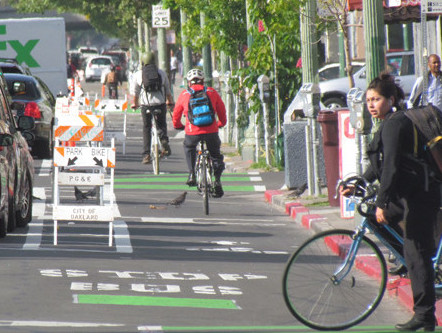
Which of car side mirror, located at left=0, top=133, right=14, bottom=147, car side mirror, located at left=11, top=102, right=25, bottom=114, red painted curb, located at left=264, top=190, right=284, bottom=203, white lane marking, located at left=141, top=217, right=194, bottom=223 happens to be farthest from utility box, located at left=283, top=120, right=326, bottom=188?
car side mirror, located at left=11, top=102, right=25, bottom=114

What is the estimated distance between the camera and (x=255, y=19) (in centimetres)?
2231

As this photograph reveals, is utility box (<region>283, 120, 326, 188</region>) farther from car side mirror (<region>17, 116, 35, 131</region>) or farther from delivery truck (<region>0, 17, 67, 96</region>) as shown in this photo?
delivery truck (<region>0, 17, 67, 96</region>)

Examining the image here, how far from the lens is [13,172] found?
1318 cm

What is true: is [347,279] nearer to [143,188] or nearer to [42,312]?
[42,312]

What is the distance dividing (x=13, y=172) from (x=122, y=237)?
4.47 ft

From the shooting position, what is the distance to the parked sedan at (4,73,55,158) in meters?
24.1

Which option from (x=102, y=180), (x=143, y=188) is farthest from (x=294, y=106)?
(x=102, y=180)

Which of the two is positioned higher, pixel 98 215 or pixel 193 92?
pixel 193 92

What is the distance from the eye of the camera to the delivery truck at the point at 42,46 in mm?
37594

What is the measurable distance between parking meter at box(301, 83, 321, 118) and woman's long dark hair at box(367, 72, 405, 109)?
27.0ft

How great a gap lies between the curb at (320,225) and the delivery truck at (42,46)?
20178 mm

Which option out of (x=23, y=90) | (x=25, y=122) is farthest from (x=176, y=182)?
(x=25, y=122)

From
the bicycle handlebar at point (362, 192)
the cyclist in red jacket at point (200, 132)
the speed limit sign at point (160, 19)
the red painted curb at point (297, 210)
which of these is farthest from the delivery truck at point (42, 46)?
the bicycle handlebar at point (362, 192)

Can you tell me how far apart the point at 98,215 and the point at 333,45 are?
4734 cm
